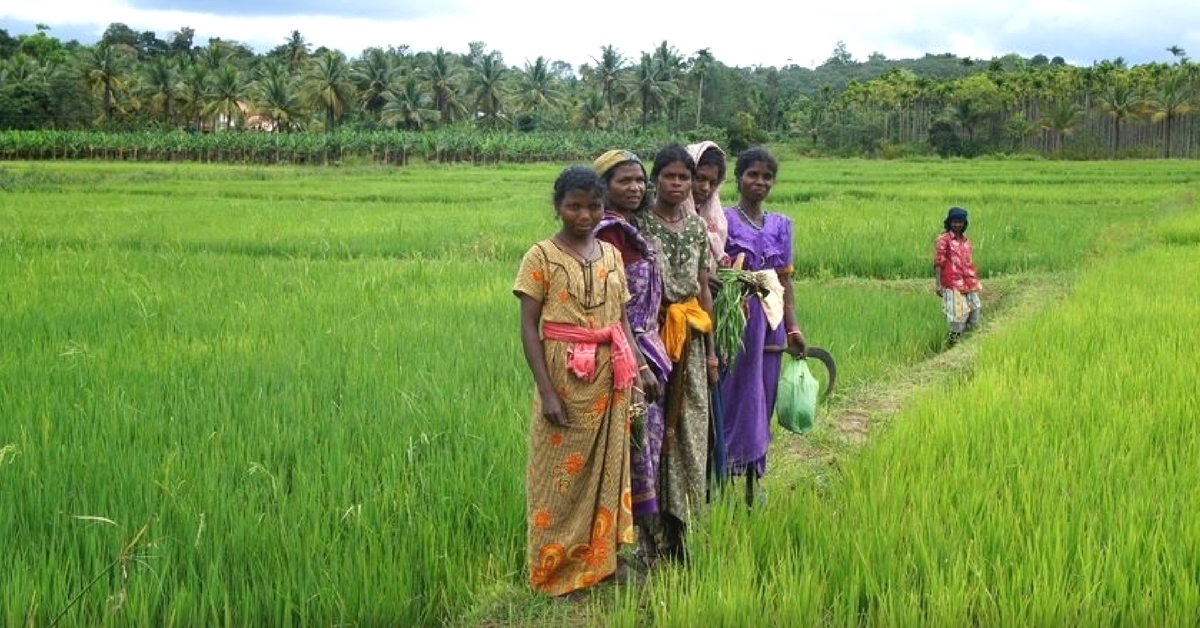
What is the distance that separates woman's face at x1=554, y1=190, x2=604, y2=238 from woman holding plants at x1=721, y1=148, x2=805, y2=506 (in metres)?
0.76

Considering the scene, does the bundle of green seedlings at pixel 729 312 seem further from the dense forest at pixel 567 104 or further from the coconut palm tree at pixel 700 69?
the coconut palm tree at pixel 700 69

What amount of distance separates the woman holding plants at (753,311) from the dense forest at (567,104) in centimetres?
4086

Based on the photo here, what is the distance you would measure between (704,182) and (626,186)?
16.8 inches

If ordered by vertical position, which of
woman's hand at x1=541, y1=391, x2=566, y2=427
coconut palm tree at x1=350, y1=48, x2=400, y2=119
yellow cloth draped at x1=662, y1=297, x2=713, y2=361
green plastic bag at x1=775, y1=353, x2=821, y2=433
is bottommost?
green plastic bag at x1=775, y1=353, x2=821, y2=433

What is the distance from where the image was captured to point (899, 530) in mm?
2736

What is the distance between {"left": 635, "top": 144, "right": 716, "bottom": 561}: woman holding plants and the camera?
9.95 feet

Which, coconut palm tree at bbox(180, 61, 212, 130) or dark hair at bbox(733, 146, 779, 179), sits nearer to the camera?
dark hair at bbox(733, 146, 779, 179)

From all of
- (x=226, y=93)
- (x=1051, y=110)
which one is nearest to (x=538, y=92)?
(x=226, y=93)

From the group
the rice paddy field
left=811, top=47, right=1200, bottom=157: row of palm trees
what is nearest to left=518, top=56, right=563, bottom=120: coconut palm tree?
left=811, top=47, right=1200, bottom=157: row of palm trees

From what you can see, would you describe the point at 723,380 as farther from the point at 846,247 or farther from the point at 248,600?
the point at 846,247

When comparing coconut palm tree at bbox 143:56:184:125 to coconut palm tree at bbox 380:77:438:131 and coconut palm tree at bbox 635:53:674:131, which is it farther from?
coconut palm tree at bbox 635:53:674:131

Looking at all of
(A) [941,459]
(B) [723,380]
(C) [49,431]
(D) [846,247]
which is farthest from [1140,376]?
(D) [846,247]

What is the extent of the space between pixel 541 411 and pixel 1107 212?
15290 mm

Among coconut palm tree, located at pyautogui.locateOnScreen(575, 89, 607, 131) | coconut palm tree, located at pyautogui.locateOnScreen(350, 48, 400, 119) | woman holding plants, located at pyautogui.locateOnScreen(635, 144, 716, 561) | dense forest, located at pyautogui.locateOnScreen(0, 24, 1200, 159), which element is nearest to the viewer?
woman holding plants, located at pyautogui.locateOnScreen(635, 144, 716, 561)
